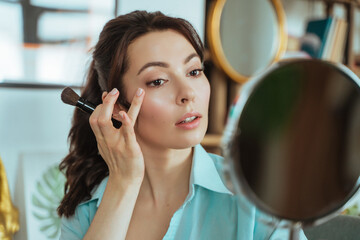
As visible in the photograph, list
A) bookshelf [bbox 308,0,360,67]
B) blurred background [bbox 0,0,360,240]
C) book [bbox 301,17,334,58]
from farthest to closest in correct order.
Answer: bookshelf [bbox 308,0,360,67] → book [bbox 301,17,334,58] → blurred background [bbox 0,0,360,240]

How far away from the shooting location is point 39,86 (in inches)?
61.8

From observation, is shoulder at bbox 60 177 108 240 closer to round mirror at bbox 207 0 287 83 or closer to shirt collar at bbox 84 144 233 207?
shirt collar at bbox 84 144 233 207

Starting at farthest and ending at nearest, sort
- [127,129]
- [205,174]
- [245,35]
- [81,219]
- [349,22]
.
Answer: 1. [349,22]
2. [245,35]
3. [81,219]
4. [205,174]
5. [127,129]

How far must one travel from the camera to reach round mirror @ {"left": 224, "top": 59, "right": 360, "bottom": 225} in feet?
1.26

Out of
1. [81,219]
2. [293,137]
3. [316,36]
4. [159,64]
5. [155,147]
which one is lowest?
[81,219]

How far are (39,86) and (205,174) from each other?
0.84 m

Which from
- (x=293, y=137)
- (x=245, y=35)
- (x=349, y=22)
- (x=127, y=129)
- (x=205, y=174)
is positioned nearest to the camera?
(x=293, y=137)

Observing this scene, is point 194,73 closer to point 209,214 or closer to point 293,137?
point 209,214

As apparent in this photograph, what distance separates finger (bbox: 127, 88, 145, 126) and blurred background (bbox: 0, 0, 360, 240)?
0.65 metres

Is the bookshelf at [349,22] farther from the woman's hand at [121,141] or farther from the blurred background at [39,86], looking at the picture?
the woman's hand at [121,141]

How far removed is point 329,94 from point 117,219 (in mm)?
678

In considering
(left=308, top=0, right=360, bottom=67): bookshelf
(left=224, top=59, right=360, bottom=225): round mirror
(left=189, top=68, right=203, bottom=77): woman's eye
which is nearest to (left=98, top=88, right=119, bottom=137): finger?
(left=189, top=68, right=203, bottom=77): woman's eye

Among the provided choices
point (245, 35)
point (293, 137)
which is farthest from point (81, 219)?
point (245, 35)

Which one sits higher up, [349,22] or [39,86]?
[349,22]
